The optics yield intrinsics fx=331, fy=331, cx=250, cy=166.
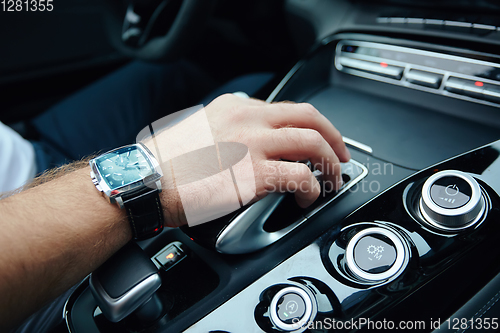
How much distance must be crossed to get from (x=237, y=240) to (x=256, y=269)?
65 millimetres

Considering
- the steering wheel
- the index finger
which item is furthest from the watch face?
the steering wheel

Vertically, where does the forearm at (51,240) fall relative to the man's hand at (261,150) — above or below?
below

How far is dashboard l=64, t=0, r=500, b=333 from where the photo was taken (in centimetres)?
51

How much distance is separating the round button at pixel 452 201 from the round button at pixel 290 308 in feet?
0.85

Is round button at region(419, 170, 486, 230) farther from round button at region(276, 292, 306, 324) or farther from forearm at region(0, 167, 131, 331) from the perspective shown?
forearm at region(0, 167, 131, 331)

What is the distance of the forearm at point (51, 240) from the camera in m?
0.53

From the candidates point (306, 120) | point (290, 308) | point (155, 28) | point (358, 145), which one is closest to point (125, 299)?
point (290, 308)

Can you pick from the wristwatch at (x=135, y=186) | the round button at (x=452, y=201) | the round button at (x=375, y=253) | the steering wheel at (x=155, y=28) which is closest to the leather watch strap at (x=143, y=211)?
the wristwatch at (x=135, y=186)

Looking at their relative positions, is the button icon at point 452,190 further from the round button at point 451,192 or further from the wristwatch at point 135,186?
the wristwatch at point 135,186

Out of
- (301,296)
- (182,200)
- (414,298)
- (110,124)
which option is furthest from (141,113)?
(414,298)

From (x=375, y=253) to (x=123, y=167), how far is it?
0.48 metres

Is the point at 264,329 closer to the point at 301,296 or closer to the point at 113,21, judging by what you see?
the point at 301,296

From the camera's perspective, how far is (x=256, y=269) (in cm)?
62

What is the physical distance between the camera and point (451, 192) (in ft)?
1.85
